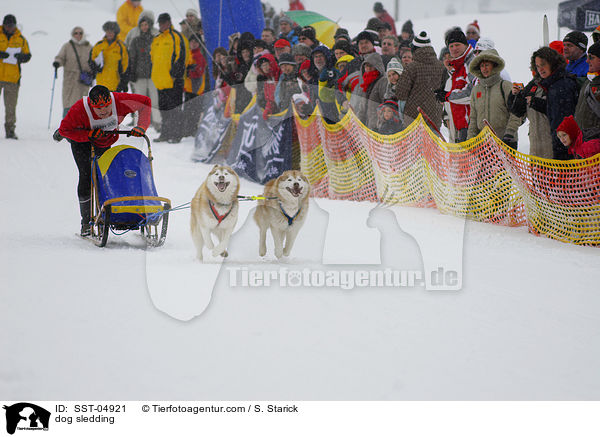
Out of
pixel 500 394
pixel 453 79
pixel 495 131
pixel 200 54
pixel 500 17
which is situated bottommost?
pixel 500 394

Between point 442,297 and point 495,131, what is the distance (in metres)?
2.98

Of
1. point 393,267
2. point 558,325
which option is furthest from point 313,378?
point 393,267

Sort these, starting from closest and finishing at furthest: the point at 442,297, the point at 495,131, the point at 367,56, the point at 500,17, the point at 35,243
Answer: the point at 442,297 → the point at 35,243 → the point at 495,131 → the point at 367,56 → the point at 500,17

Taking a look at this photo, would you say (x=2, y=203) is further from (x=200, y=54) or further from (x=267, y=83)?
(x=200, y=54)

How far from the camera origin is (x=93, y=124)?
552cm

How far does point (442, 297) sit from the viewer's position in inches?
155

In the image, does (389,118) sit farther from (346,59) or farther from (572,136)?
(572,136)

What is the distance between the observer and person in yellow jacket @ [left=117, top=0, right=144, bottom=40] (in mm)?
15469

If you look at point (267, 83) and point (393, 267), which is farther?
point (267, 83)

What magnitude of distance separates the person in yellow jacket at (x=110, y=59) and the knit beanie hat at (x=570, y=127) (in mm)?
9047

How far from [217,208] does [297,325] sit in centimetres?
180

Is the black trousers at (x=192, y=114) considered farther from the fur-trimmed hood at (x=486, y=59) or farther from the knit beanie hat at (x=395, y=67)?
the fur-trimmed hood at (x=486, y=59)

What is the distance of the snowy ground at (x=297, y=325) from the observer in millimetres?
2633

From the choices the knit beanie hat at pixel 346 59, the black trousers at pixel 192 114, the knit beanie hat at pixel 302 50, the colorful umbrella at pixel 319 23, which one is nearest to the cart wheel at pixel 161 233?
the knit beanie hat at pixel 346 59
